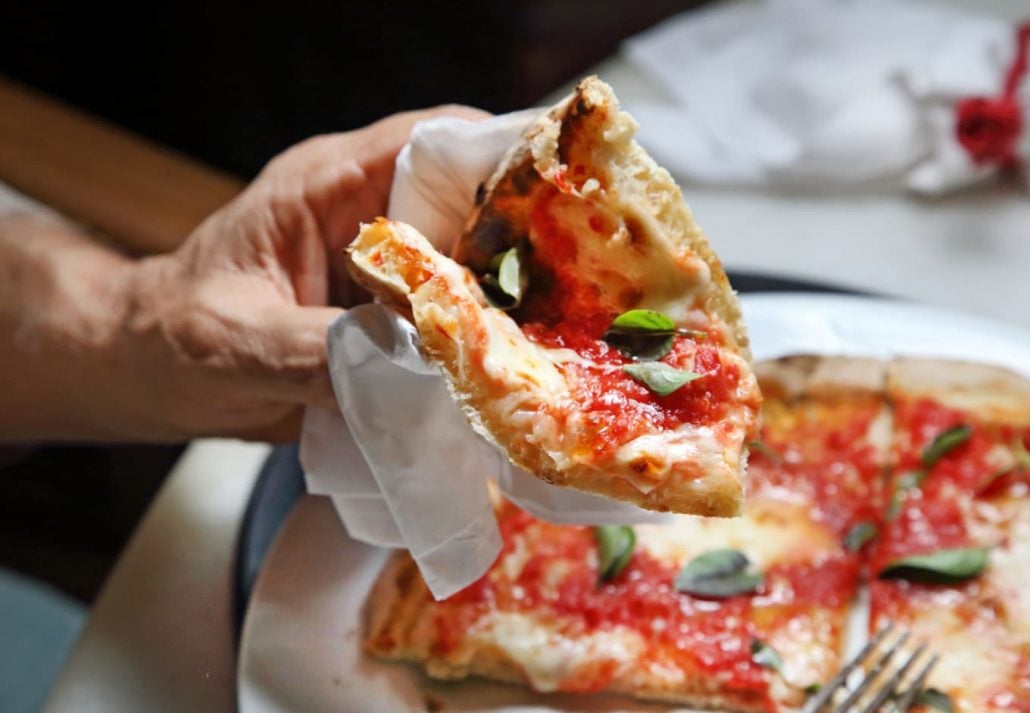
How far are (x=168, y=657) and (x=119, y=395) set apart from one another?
25 cm

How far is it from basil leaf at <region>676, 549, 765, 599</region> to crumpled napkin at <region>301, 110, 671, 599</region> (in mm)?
128

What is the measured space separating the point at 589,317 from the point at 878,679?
1.50ft

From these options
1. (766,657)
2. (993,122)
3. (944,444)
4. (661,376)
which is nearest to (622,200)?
(661,376)

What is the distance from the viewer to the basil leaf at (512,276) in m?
0.79

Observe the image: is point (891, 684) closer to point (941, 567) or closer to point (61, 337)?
point (941, 567)

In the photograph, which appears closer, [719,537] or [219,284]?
[219,284]

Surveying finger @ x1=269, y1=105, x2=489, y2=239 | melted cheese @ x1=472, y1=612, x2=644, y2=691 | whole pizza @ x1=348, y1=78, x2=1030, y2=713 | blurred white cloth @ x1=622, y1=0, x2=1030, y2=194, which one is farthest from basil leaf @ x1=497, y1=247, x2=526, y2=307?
blurred white cloth @ x1=622, y1=0, x2=1030, y2=194

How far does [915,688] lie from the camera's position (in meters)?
A: 0.95

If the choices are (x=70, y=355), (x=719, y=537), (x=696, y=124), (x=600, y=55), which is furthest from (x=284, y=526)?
(x=600, y=55)

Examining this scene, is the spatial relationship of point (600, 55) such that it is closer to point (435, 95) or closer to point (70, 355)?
point (435, 95)

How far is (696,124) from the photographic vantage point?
1735mm

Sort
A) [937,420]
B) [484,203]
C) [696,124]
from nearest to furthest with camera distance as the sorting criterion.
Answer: [484,203], [937,420], [696,124]

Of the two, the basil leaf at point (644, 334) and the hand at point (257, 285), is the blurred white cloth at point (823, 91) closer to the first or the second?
the hand at point (257, 285)

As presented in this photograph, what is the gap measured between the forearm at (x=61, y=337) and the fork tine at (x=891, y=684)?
71cm
